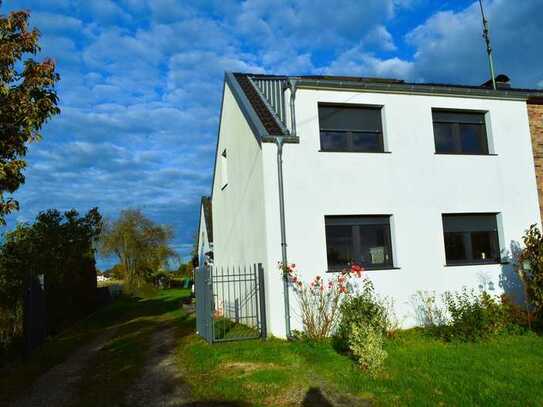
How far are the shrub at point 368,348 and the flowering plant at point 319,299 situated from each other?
2537mm

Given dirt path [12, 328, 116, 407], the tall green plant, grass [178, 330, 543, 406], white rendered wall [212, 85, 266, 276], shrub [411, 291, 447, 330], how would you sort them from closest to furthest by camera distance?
grass [178, 330, 543, 406] → dirt path [12, 328, 116, 407] → the tall green plant → shrub [411, 291, 447, 330] → white rendered wall [212, 85, 266, 276]

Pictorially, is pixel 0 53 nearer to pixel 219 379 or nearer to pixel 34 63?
pixel 34 63

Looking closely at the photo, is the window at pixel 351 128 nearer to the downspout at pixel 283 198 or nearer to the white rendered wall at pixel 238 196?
the downspout at pixel 283 198

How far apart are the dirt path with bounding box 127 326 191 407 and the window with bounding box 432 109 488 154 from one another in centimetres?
861

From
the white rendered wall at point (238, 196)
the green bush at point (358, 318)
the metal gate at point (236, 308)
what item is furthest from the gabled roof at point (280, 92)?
the green bush at point (358, 318)

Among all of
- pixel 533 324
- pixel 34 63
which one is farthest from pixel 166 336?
pixel 533 324

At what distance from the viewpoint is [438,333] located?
10.1 m

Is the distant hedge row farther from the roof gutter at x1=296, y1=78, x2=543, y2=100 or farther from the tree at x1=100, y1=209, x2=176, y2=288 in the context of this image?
the tree at x1=100, y1=209, x2=176, y2=288

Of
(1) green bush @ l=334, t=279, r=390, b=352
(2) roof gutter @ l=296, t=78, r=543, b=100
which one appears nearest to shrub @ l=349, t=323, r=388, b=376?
(1) green bush @ l=334, t=279, r=390, b=352

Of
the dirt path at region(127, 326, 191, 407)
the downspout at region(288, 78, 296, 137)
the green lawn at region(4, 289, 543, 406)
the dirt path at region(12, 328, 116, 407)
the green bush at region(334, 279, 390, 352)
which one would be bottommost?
the dirt path at region(12, 328, 116, 407)

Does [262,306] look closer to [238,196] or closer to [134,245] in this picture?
[238,196]

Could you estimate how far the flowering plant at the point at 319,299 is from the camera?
10.3m

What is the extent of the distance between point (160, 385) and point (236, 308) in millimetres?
5998

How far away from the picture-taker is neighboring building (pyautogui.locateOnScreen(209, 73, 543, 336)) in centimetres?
1088
